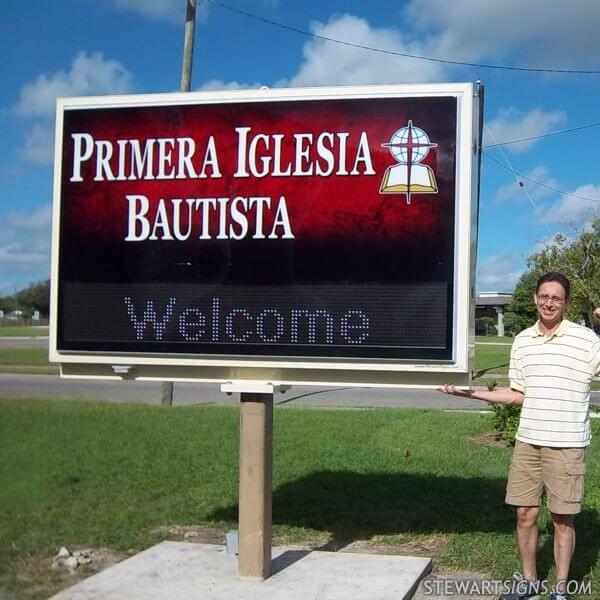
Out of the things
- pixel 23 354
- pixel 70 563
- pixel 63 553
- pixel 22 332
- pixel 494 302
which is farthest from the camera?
pixel 494 302

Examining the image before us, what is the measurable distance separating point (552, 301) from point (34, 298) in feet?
34.3

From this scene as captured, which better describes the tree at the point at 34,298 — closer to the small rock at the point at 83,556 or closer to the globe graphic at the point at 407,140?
the small rock at the point at 83,556

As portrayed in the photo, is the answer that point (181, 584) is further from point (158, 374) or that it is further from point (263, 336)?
point (263, 336)

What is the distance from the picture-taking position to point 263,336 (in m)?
4.56

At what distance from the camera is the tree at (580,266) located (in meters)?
25.1

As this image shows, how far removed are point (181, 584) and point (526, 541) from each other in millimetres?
2019

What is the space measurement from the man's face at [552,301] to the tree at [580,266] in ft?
68.0

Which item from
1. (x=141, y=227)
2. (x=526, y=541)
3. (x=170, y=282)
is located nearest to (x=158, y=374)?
(x=170, y=282)

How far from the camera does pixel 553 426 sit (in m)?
4.29

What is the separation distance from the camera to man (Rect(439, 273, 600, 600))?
14.0 feet

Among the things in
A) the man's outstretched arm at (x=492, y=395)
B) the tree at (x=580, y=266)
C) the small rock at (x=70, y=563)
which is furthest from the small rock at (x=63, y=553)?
the tree at (x=580, y=266)

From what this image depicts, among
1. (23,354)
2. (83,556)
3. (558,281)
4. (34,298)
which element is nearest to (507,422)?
(558,281)

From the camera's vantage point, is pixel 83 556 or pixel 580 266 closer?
pixel 83 556

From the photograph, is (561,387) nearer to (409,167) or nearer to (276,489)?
(409,167)
